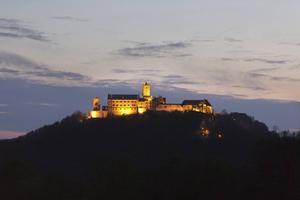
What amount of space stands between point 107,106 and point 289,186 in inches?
3161

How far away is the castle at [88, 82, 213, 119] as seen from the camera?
105m

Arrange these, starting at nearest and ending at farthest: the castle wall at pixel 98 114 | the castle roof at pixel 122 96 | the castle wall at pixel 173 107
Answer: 1. the castle wall at pixel 173 107
2. the castle wall at pixel 98 114
3. the castle roof at pixel 122 96

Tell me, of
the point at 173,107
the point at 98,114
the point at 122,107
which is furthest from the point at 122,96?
the point at 173,107

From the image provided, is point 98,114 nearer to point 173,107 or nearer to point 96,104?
point 96,104

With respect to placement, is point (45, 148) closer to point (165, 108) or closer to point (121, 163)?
point (165, 108)

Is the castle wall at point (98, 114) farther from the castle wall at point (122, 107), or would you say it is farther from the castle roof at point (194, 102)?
the castle roof at point (194, 102)

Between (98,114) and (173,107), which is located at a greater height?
(173,107)

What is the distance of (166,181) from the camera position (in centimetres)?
3067

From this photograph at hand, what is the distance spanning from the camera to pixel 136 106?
348 feet

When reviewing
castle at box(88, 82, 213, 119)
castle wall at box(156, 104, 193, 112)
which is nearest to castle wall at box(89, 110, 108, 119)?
castle at box(88, 82, 213, 119)

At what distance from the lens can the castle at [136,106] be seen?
105m

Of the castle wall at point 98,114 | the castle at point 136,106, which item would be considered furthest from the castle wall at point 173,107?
the castle wall at point 98,114

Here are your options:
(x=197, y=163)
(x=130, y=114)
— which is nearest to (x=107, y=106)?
(x=130, y=114)

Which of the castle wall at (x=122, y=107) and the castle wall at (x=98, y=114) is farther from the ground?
the castle wall at (x=122, y=107)
